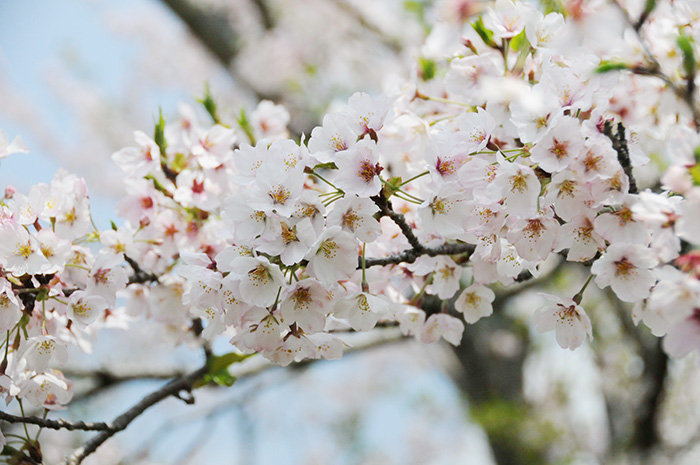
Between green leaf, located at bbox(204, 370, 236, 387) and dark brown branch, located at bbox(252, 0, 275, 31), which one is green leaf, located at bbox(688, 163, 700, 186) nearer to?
green leaf, located at bbox(204, 370, 236, 387)

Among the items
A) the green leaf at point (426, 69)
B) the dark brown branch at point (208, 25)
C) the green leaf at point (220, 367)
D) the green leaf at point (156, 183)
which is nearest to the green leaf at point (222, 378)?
the green leaf at point (220, 367)

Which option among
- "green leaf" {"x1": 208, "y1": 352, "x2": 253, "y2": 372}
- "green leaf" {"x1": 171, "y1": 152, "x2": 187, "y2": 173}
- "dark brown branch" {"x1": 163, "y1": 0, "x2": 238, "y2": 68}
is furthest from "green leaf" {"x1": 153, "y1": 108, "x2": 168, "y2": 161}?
"dark brown branch" {"x1": 163, "y1": 0, "x2": 238, "y2": 68}

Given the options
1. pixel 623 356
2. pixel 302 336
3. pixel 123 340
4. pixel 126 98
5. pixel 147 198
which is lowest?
pixel 623 356

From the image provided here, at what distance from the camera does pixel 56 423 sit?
116cm

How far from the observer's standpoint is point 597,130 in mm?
925

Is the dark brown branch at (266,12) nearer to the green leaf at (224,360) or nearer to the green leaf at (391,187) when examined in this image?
the green leaf at (224,360)

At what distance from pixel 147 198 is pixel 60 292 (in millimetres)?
356

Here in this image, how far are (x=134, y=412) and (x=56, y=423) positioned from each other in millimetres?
178

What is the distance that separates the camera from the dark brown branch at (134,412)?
1184 millimetres

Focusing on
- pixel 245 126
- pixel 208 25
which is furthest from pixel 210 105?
pixel 208 25

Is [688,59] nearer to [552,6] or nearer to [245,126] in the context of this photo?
[552,6]

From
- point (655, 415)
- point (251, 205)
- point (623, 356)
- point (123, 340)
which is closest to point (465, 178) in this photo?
point (251, 205)

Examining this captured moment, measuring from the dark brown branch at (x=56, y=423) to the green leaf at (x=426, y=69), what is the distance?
44.8 inches

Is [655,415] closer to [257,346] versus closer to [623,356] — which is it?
[623,356]
